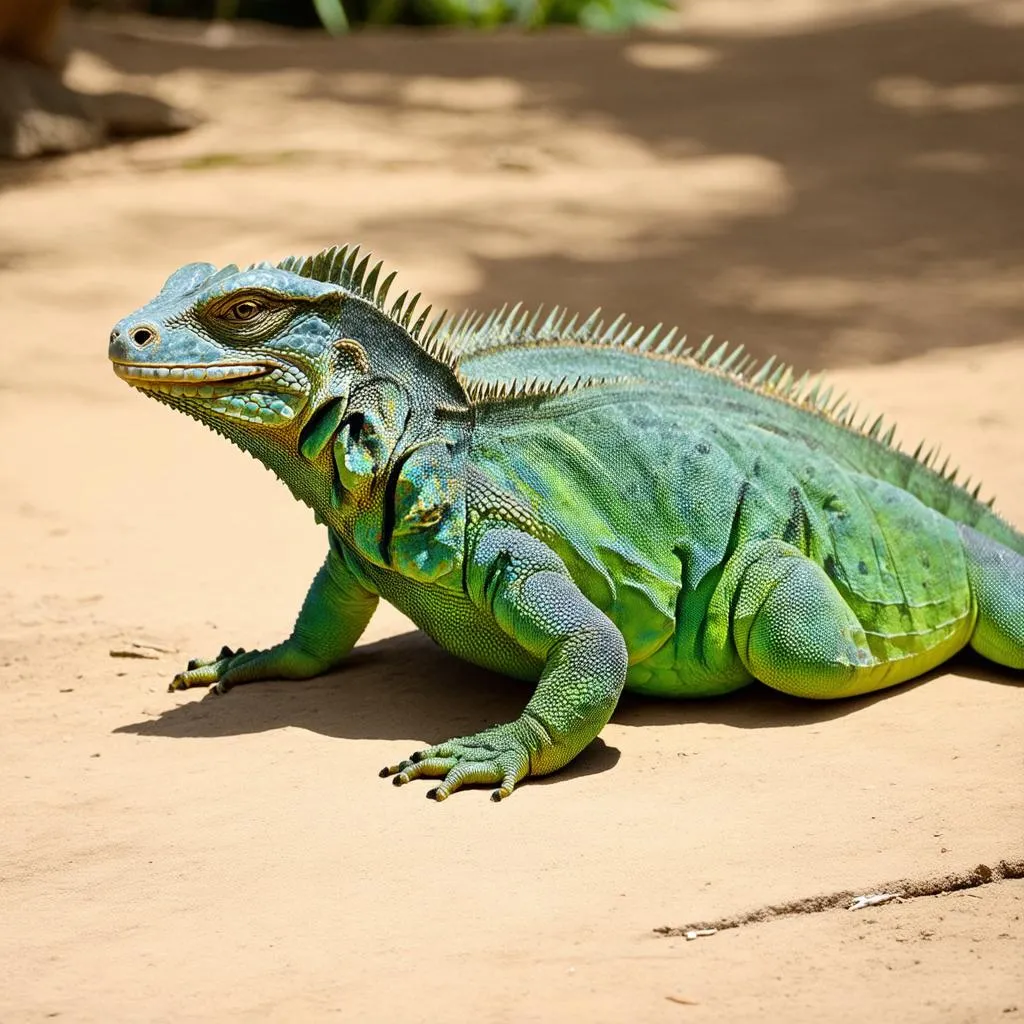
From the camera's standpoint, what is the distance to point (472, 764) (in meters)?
5.76

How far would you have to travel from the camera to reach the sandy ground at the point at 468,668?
4.54m

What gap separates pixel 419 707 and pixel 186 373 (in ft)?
5.86

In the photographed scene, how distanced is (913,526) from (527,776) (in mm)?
2089

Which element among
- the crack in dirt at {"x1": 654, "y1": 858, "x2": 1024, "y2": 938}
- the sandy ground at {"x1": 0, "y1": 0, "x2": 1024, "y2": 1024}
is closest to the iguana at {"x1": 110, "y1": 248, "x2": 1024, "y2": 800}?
the sandy ground at {"x1": 0, "y1": 0, "x2": 1024, "y2": 1024}

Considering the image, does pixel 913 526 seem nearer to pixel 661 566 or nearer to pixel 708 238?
pixel 661 566

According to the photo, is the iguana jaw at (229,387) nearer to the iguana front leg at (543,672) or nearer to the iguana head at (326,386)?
the iguana head at (326,386)

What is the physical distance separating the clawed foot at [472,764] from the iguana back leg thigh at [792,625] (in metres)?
1.10

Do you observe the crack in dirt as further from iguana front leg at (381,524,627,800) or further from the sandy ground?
iguana front leg at (381,524,627,800)

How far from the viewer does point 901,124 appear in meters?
18.3

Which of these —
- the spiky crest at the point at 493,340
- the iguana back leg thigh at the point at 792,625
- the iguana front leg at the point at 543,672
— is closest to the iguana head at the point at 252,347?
the spiky crest at the point at 493,340

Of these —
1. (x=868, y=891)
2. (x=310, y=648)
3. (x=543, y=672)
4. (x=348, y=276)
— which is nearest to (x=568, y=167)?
(x=310, y=648)

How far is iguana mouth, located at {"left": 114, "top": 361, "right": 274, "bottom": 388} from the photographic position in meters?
5.73

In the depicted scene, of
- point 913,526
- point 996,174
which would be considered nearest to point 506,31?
point 996,174

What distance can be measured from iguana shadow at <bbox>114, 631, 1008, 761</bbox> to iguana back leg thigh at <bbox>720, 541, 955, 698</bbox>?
212 millimetres
